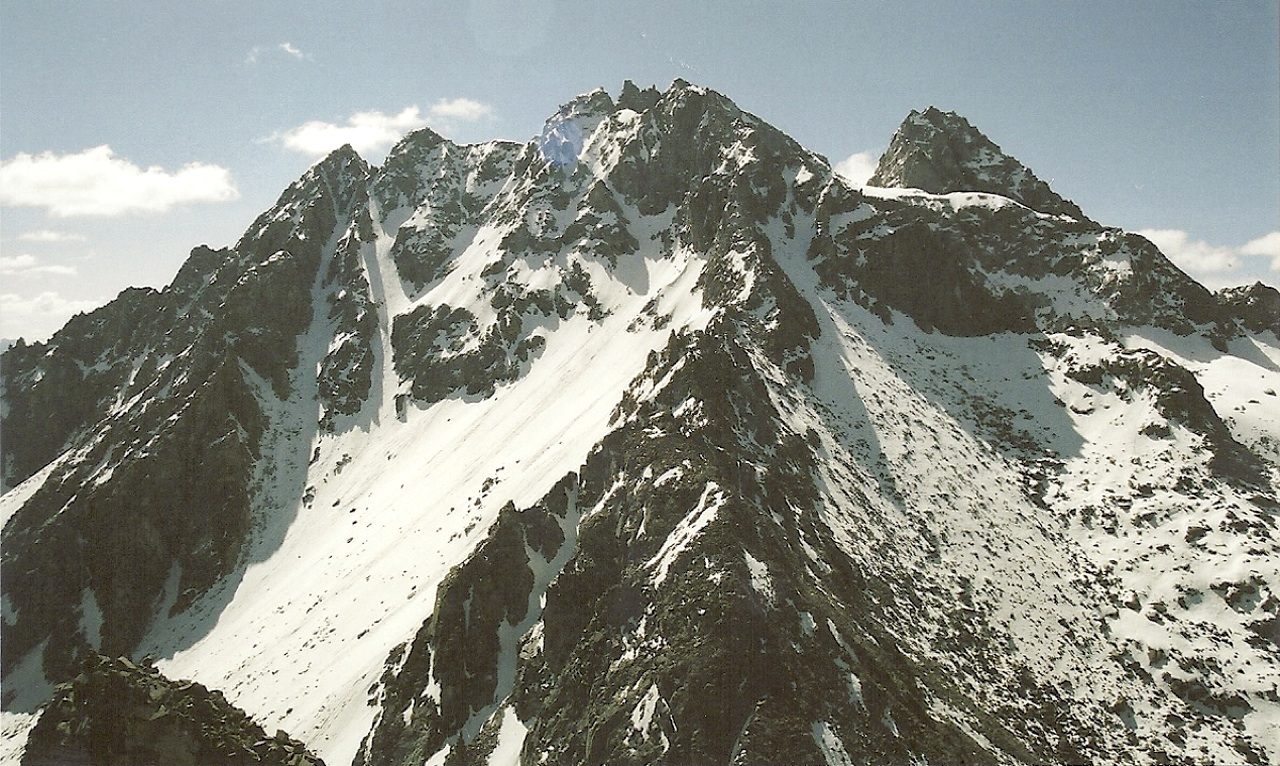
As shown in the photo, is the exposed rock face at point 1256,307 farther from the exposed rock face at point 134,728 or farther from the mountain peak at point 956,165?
the exposed rock face at point 134,728

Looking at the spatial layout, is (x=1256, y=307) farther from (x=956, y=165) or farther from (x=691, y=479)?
(x=691, y=479)

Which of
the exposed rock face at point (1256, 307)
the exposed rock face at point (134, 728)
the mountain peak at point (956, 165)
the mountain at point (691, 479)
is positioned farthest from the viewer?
the mountain peak at point (956, 165)

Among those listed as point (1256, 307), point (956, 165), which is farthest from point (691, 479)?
point (956, 165)

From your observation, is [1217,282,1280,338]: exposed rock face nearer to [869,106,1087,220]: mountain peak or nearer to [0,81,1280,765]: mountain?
[0,81,1280,765]: mountain

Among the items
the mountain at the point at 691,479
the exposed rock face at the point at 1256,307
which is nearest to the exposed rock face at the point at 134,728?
the mountain at the point at 691,479

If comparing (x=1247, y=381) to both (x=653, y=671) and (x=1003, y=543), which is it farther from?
(x=653, y=671)
